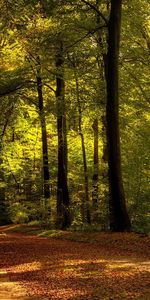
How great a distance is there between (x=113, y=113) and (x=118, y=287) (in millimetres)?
8812

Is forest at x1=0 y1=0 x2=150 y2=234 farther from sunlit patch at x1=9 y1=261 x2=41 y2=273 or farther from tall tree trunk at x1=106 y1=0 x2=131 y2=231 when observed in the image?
sunlit patch at x1=9 y1=261 x2=41 y2=273

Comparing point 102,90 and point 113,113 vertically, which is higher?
point 102,90

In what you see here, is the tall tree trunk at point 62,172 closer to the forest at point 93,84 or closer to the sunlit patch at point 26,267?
the forest at point 93,84

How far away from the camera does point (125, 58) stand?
20.1 meters

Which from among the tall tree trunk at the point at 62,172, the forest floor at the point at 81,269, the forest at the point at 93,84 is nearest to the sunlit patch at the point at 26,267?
the forest floor at the point at 81,269

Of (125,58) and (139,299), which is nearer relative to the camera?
(139,299)

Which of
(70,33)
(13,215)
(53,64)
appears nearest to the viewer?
(70,33)

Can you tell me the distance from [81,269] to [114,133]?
6.98 metres

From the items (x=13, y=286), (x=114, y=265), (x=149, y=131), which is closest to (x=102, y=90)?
(x=149, y=131)

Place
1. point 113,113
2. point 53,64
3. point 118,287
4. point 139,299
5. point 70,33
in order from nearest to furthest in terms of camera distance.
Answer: point 139,299 < point 118,287 < point 113,113 < point 70,33 < point 53,64

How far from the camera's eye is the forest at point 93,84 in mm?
15469

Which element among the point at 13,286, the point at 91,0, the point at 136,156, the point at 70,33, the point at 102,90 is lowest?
the point at 13,286

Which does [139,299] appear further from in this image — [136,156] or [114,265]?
[136,156]

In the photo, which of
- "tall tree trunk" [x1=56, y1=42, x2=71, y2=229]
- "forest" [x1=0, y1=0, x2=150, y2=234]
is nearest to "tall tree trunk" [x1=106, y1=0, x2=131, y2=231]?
"forest" [x1=0, y1=0, x2=150, y2=234]
